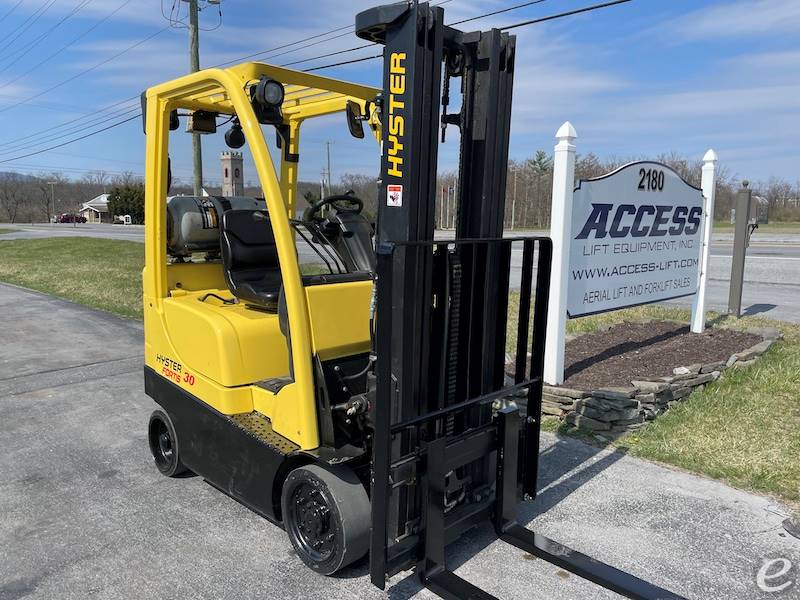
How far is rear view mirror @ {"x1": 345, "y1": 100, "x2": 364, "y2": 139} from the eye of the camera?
4051mm

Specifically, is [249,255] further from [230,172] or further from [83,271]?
[83,271]

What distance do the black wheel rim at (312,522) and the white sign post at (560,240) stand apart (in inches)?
110

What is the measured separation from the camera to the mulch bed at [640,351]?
6008 mm

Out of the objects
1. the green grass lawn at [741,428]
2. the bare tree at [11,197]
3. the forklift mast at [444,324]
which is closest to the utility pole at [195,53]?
the green grass lawn at [741,428]

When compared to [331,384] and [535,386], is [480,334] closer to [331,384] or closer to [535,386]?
[535,386]

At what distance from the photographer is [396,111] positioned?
9.25 feet

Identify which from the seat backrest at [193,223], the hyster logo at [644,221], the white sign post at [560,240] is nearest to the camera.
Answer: the seat backrest at [193,223]

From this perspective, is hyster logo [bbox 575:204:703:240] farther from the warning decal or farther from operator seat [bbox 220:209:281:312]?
the warning decal

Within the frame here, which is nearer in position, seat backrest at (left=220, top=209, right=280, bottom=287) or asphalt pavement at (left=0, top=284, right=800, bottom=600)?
asphalt pavement at (left=0, top=284, right=800, bottom=600)

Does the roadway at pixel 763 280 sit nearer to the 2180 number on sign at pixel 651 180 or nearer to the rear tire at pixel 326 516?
the 2180 number on sign at pixel 651 180

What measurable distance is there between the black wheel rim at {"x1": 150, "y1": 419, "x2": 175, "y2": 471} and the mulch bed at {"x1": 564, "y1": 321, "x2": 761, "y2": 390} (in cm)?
342

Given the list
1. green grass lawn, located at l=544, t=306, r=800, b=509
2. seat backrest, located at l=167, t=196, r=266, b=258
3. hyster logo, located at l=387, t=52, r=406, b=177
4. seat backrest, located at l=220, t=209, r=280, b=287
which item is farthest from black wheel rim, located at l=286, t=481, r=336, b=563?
green grass lawn, located at l=544, t=306, r=800, b=509

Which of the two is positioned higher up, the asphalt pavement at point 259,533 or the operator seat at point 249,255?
the operator seat at point 249,255

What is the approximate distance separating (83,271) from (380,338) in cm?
1671
